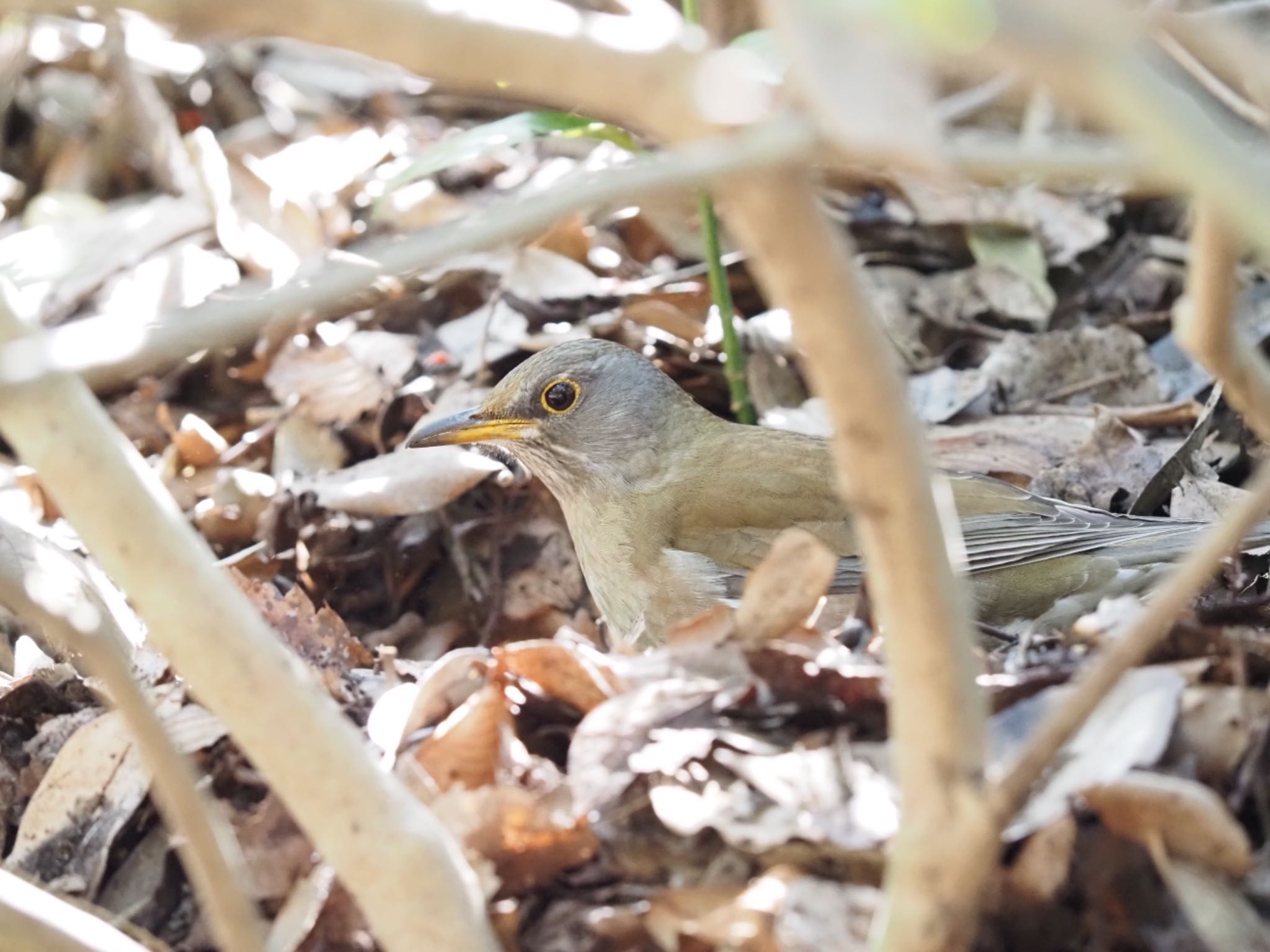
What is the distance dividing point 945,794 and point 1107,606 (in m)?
1.38

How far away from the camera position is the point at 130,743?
10.8ft

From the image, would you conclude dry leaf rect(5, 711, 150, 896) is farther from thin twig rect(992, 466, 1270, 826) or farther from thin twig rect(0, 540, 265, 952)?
thin twig rect(992, 466, 1270, 826)

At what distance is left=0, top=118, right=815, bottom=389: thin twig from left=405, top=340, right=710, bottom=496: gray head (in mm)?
3378

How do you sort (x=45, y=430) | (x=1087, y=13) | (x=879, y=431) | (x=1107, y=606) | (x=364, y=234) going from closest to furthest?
(x=1087, y=13) → (x=879, y=431) → (x=45, y=430) → (x=1107, y=606) → (x=364, y=234)

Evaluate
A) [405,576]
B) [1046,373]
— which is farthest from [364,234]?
[1046,373]

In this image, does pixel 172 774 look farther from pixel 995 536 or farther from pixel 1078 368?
pixel 1078 368

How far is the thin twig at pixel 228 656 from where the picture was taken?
2064mm

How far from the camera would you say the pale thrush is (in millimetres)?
4375

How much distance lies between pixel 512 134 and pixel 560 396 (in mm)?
1025

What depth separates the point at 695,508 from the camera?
4684 mm

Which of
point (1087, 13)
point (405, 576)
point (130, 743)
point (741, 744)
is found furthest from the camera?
point (405, 576)

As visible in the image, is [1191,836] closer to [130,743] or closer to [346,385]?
[130,743]

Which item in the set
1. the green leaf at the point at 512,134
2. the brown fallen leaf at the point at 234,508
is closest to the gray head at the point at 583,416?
the green leaf at the point at 512,134

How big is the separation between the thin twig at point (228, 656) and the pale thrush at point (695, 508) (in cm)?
173
